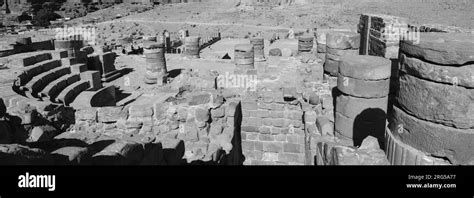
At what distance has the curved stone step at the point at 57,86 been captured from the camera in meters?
12.0

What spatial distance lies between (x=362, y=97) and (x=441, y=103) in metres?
2.81

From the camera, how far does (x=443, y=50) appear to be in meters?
4.31

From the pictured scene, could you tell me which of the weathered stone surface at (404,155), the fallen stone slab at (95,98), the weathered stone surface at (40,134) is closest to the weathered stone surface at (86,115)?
the weathered stone surface at (40,134)

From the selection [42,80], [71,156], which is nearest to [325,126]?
[71,156]

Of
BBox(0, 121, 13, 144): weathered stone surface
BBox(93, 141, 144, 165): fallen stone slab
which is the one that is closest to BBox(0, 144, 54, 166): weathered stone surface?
BBox(93, 141, 144, 165): fallen stone slab

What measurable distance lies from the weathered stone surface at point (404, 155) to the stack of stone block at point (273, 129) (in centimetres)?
379

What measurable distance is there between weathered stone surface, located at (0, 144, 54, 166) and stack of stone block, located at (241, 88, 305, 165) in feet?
19.5

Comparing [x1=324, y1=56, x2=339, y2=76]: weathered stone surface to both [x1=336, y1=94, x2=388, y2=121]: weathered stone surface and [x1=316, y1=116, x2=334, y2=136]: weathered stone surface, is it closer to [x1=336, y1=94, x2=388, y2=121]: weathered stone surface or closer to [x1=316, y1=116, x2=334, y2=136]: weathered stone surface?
[x1=316, y1=116, x2=334, y2=136]: weathered stone surface

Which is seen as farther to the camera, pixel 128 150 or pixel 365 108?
pixel 365 108

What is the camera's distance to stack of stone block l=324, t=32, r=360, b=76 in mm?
11447

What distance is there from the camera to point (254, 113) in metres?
9.11

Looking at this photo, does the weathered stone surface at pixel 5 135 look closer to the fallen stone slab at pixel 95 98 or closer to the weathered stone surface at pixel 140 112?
the weathered stone surface at pixel 140 112

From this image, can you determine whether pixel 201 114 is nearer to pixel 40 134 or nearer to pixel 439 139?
pixel 40 134

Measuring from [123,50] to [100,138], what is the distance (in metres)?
20.4
